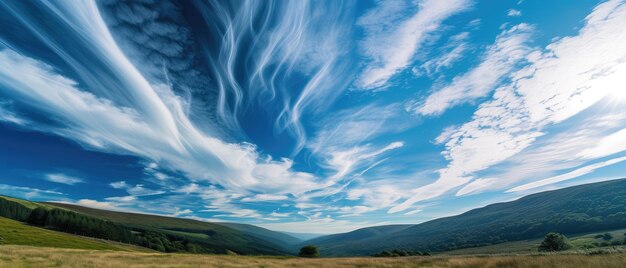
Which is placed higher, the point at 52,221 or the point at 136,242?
the point at 52,221

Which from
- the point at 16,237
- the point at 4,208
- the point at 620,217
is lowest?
the point at 620,217

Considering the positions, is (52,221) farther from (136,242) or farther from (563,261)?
(563,261)

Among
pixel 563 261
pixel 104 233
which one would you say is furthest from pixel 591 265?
Answer: pixel 104 233

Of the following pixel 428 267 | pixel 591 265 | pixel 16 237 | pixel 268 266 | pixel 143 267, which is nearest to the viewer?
pixel 591 265

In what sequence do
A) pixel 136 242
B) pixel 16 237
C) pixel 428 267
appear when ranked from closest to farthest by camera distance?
pixel 428 267
pixel 16 237
pixel 136 242

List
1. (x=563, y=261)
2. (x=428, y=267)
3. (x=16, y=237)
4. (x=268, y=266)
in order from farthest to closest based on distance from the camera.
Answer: (x=16, y=237)
(x=268, y=266)
(x=428, y=267)
(x=563, y=261)

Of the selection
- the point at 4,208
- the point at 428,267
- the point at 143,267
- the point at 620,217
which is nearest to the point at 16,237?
the point at 143,267

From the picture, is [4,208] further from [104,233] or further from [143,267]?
[143,267]

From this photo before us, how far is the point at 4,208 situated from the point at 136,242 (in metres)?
91.4

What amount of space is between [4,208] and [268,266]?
840ft

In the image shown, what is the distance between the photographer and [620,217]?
19362cm

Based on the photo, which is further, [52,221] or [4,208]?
[4,208]

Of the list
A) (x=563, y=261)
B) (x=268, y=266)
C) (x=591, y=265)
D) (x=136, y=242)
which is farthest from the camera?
(x=136, y=242)

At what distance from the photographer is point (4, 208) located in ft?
631
